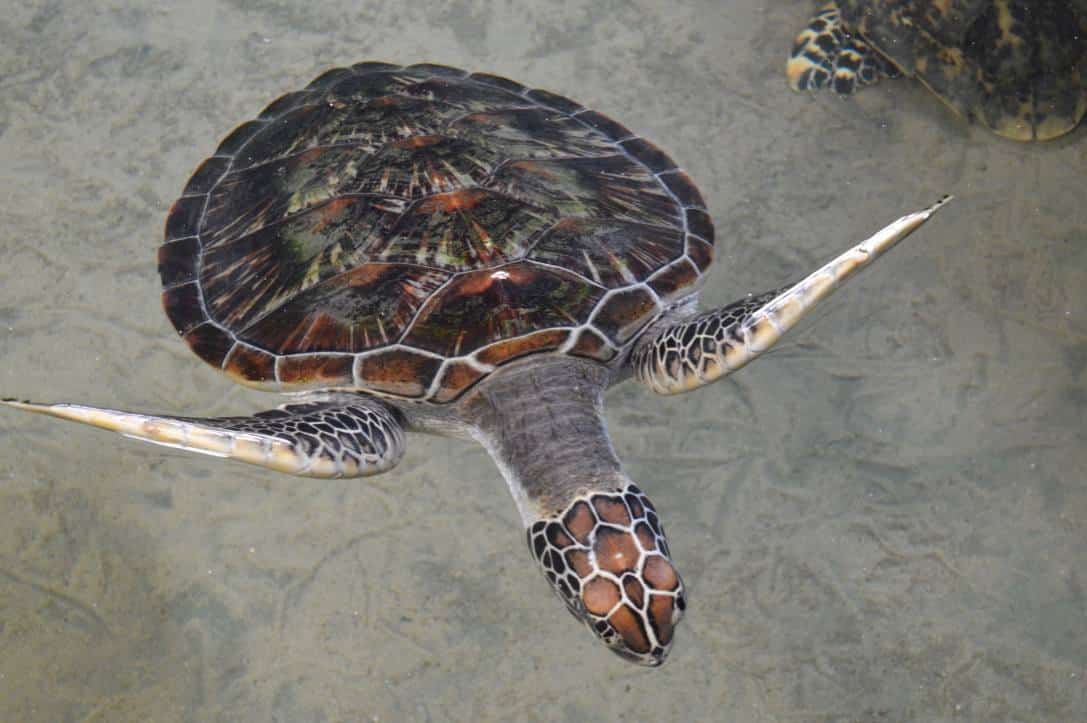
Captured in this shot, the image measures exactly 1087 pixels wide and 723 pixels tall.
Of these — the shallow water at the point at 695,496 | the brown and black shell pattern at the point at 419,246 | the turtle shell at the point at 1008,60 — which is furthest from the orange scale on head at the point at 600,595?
the turtle shell at the point at 1008,60

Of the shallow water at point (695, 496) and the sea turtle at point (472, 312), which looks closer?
the sea turtle at point (472, 312)

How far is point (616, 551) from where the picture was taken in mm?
2400

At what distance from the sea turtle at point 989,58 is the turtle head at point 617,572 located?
2921 millimetres

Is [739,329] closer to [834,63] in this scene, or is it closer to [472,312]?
[472,312]

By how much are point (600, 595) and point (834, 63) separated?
324 centimetres

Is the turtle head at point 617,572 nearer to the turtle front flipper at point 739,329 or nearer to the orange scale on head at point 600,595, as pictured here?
the orange scale on head at point 600,595

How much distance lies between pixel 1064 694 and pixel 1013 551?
507 mm

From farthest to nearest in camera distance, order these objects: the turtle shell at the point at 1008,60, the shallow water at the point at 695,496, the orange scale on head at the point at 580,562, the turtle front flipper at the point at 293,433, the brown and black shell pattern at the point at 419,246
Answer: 1. the turtle shell at the point at 1008,60
2. the shallow water at the point at 695,496
3. the brown and black shell pattern at the point at 419,246
4. the orange scale on head at the point at 580,562
5. the turtle front flipper at the point at 293,433

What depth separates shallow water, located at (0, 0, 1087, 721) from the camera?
123 inches

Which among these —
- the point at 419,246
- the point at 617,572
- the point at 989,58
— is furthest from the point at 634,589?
the point at 989,58

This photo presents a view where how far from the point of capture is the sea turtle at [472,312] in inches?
96.7

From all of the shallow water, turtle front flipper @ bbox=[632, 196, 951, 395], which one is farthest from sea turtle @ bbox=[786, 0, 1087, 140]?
turtle front flipper @ bbox=[632, 196, 951, 395]

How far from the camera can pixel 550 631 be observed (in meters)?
3.20

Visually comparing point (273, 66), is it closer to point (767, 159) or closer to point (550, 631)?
point (767, 159)
